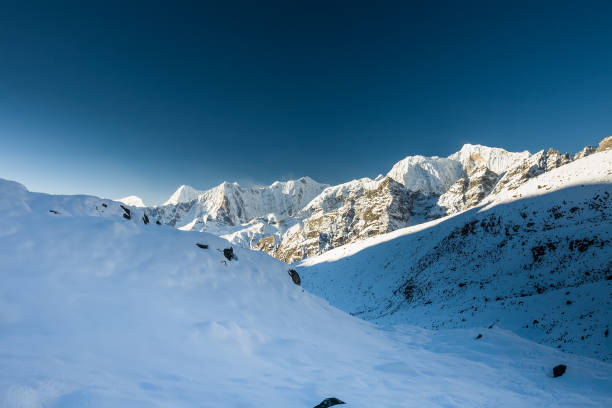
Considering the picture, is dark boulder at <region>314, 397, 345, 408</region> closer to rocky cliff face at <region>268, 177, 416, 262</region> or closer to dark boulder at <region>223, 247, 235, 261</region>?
dark boulder at <region>223, 247, 235, 261</region>

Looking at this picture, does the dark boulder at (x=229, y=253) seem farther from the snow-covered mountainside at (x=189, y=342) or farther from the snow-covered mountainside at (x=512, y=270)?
the snow-covered mountainside at (x=512, y=270)

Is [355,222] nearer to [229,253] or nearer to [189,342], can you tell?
[229,253]

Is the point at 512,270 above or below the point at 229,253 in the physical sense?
below

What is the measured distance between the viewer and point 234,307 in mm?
8969

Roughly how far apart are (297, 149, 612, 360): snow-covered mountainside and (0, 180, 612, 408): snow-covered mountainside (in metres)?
7.25

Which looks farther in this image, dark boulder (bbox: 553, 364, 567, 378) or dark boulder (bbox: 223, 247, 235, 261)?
dark boulder (bbox: 223, 247, 235, 261)

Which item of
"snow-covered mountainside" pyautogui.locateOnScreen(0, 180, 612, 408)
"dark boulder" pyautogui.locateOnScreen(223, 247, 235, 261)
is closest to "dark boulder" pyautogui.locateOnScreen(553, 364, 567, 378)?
"snow-covered mountainside" pyautogui.locateOnScreen(0, 180, 612, 408)

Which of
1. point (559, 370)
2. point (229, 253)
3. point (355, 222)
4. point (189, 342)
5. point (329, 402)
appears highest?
point (229, 253)

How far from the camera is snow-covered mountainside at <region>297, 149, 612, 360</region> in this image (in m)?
16.5

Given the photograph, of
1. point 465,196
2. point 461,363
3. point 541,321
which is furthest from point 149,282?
point 465,196

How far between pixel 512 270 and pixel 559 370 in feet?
63.2

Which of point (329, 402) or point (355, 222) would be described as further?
point (355, 222)

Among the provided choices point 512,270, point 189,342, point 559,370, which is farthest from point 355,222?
point 189,342

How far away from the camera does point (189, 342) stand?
21.3 feet
